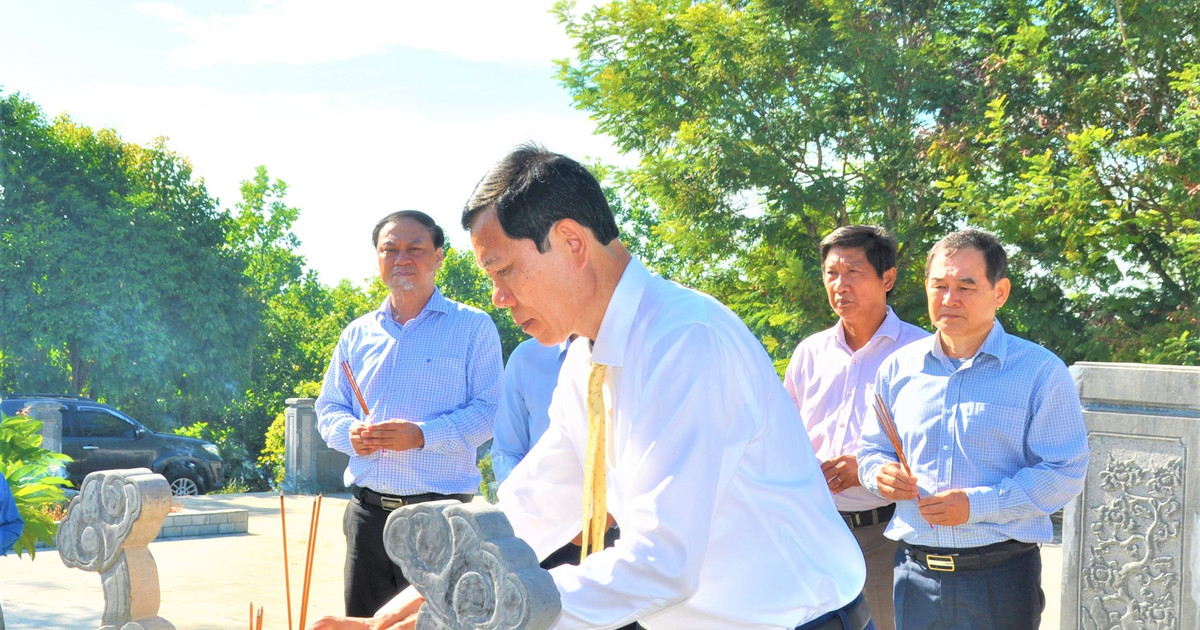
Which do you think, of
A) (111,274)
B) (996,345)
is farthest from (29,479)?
(111,274)

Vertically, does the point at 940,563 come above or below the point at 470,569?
below

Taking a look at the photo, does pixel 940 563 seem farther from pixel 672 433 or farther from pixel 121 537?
pixel 121 537

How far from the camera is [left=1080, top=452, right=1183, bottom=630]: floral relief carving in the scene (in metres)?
4.48

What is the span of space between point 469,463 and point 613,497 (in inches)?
98.6

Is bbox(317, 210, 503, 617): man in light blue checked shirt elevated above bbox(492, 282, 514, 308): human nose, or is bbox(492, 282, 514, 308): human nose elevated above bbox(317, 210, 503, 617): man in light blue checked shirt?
bbox(492, 282, 514, 308): human nose

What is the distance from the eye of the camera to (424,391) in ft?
14.3

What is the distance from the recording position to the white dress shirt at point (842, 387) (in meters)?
4.11

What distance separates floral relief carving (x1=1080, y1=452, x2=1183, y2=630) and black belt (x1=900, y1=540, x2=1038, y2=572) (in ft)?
4.46

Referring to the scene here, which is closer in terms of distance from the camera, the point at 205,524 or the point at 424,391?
the point at 424,391

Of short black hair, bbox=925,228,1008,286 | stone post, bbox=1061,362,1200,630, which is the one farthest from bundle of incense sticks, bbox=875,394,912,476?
stone post, bbox=1061,362,1200,630

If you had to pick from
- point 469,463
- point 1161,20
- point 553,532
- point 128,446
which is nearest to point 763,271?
point 1161,20

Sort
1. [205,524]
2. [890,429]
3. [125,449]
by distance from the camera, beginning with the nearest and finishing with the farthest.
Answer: [890,429], [205,524], [125,449]

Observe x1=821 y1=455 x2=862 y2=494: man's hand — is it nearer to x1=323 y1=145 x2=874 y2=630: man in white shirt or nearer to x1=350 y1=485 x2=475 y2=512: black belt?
x1=350 y1=485 x2=475 y2=512: black belt

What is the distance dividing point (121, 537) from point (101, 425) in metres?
13.5
